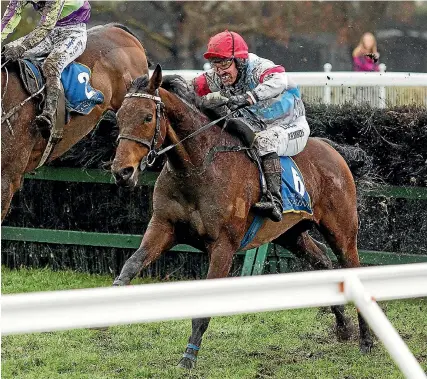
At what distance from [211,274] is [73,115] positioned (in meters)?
1.94

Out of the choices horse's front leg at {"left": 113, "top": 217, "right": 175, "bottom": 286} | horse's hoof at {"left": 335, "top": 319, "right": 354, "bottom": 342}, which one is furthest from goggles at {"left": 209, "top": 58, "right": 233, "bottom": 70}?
horse's hoof at {"left": 335, "top": 319, "right": 354, "bottom": 342}

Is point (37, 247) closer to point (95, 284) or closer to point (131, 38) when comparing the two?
point (95, 284)

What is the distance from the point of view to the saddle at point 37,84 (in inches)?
272

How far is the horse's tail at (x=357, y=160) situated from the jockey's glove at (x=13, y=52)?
7.42 feet

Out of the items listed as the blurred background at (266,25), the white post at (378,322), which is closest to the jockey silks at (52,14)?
the white post at (378,322)

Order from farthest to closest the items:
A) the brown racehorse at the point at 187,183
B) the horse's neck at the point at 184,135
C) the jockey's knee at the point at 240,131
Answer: the jockey's knee at the point at 240,131 < the horse's neck at the point at 184,135 < the brown racehorse at the point at 187,183

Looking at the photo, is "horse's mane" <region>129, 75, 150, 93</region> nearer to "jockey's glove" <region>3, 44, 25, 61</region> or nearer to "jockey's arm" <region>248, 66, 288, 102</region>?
"jockey's arm" <region>248, 66, 288, 102</region>

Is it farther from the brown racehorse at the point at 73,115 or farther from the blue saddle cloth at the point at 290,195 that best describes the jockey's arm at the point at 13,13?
the blue saddle cloth at the point at 290,195

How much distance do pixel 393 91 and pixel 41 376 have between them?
534 centimetres

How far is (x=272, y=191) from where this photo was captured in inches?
249

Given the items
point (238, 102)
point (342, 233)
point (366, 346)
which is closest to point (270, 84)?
point (238, 102)

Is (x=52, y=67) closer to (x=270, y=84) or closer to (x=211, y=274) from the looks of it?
(x=270, y=84)

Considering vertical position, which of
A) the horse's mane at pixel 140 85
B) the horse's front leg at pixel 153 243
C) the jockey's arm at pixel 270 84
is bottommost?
the horse's front leg at pixel 153 243

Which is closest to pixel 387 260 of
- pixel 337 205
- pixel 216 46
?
pixel 337 205
